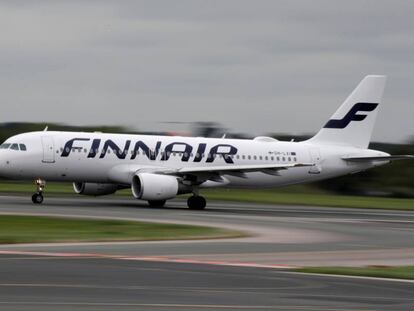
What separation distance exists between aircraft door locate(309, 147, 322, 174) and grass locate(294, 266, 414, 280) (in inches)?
1248

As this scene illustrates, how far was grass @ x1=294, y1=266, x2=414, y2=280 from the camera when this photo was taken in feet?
69.1

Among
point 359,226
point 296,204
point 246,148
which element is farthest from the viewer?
point 296,204

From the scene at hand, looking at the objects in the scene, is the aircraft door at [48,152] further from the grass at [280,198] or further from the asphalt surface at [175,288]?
the asphalt surface at [175,288]

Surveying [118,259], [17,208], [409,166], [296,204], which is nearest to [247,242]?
[118,259]

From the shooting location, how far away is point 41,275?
19.0 metres

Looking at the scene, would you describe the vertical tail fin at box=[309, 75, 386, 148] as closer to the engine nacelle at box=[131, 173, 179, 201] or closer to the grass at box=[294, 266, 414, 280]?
the engine nacelle at box=[131, 173, 179, 201]

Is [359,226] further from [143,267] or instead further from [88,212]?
[143,267]

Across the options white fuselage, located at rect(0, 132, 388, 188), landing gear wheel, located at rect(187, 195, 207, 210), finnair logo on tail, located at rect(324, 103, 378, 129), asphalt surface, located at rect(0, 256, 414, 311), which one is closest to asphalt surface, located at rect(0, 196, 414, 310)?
asphalt surface, located at rect(0, 256, 414, 311)

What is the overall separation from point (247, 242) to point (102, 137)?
21344 millimetres

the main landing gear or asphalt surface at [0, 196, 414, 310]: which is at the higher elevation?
asphalt surface at [0, 196, 414, 310]

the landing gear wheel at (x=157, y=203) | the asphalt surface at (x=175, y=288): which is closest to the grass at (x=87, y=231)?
the asphalt surface at (x=175, y=288)

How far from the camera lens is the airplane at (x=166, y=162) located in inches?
1876

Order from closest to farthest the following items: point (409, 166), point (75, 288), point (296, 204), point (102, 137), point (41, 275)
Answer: point (75, 288)
point (41, 275)
point (102, 137)
point (296, 204)
point (409, 166)

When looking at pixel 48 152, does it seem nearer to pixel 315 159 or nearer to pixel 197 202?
pixel 197 202
